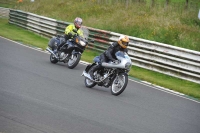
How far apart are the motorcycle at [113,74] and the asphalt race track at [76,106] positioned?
230 millimetres

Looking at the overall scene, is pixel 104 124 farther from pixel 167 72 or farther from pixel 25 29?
pixel 25 29

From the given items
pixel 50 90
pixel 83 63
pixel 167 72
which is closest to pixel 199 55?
pixel 167 72

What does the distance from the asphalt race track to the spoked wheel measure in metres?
0.18

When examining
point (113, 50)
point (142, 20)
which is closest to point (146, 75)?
point (113, 50)

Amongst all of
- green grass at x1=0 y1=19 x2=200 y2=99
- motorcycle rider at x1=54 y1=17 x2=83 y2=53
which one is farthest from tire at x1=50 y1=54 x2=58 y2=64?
green grass at x1=0 y1=19 x2=200 y2=99

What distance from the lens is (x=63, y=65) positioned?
18.9 meters

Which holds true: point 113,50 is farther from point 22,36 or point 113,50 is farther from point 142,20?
point 22,36

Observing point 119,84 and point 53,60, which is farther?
point 53,60

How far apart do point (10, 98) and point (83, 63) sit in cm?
937

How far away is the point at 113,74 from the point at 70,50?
4.48 metres

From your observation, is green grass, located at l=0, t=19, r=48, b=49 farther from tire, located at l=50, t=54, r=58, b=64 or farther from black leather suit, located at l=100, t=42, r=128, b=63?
black leather suit, located at l=100, t=42, r=128, b=63

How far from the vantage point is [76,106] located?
11.1 m

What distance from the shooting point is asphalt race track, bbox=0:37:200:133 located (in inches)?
358

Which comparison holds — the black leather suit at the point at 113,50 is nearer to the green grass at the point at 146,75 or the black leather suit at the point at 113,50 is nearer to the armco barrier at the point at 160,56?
the green grass at the point at 146,75
